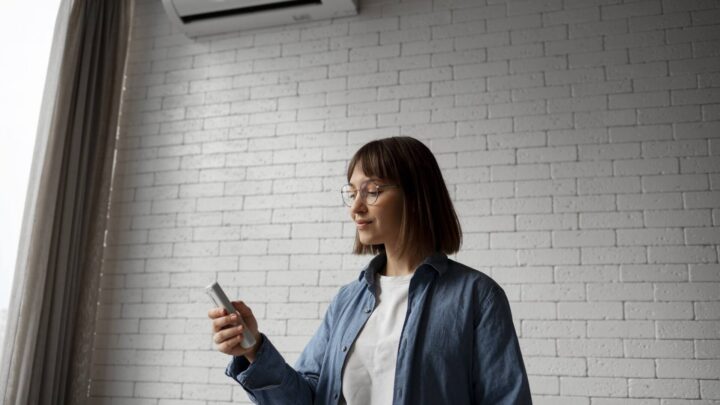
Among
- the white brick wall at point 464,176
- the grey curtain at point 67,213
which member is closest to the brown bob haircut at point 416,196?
the white brick wall at point 464,176

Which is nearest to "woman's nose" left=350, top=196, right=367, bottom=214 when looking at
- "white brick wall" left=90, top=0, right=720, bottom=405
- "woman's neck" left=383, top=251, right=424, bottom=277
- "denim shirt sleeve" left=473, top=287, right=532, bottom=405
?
"woman's neck" left=383, top=251, right=424, bottom=277

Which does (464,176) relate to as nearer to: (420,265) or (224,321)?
(420,265)

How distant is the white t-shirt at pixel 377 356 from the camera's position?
4.46 ft

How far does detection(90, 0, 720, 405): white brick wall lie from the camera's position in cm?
270

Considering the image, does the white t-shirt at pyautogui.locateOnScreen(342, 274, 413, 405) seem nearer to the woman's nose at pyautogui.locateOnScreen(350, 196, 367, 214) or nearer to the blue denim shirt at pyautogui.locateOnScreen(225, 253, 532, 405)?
the blue denim shirt at pyautogui.locateOnScreen(225, 253, 532, 405)

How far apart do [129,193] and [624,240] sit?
2494 mm

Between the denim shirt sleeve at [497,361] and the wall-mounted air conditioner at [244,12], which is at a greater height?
the wall-mounted air conditioner at [244,12]

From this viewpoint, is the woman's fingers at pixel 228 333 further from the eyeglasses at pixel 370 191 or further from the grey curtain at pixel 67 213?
the grey curtain at pixel 67 213

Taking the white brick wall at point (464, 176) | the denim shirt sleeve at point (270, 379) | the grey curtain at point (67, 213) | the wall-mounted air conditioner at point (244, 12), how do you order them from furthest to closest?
1. the wall-mounted air conditioner at point (244, 12)
2. the grey curtain at point (67, 213)
3. the white brick wall at point (464, 176)
4. the denim shirt sleeve at point (270, 379)

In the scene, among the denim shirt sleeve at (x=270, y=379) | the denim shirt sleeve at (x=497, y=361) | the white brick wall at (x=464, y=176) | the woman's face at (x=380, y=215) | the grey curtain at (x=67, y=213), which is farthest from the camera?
the grey curtain at (x=67, y=213)

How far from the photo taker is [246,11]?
11.4ft

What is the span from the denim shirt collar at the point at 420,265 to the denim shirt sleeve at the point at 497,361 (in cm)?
13

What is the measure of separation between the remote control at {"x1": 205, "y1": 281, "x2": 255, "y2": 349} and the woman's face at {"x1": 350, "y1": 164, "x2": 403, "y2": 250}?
34 centimetres

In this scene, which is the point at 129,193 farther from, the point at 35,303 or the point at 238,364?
the point at 238,364
